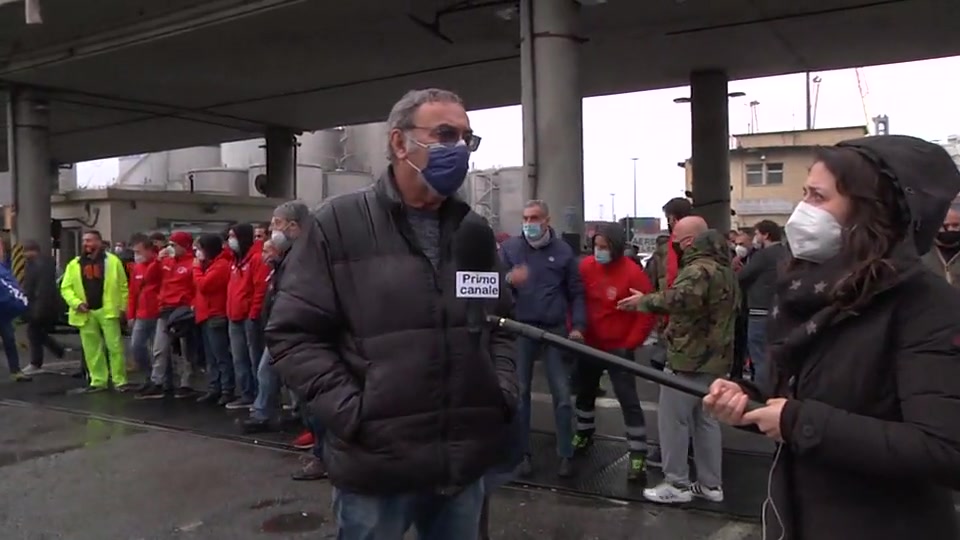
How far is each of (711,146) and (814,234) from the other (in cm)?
1415

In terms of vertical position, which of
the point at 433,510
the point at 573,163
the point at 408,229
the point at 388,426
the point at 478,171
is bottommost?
the point at 433,510

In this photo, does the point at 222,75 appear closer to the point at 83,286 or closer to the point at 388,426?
the point at 83,286

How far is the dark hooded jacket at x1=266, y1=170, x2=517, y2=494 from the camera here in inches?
92.4

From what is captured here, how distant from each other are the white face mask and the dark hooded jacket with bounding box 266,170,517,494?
92 centimetres

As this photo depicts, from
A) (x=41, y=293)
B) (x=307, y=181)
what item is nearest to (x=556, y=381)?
(x=41, y=293)

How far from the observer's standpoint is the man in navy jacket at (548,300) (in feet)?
20.0

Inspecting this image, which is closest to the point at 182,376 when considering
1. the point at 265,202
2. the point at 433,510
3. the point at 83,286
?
the point at 83,286

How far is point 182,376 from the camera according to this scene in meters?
10.7

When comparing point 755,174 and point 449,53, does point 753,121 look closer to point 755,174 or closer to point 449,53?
point 755,174

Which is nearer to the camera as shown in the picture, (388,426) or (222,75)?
(388,426)

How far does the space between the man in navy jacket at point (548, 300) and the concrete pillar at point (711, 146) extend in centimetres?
974

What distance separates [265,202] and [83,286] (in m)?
10.6

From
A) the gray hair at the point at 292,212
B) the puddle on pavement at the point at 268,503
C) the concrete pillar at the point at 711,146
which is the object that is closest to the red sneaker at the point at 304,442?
the puddle on pavement at the point at 268,503

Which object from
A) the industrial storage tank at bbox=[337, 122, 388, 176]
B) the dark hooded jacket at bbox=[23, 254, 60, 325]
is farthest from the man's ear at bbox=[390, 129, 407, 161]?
the industrial storage tank at bbox=[337, 122, 388, 176]
